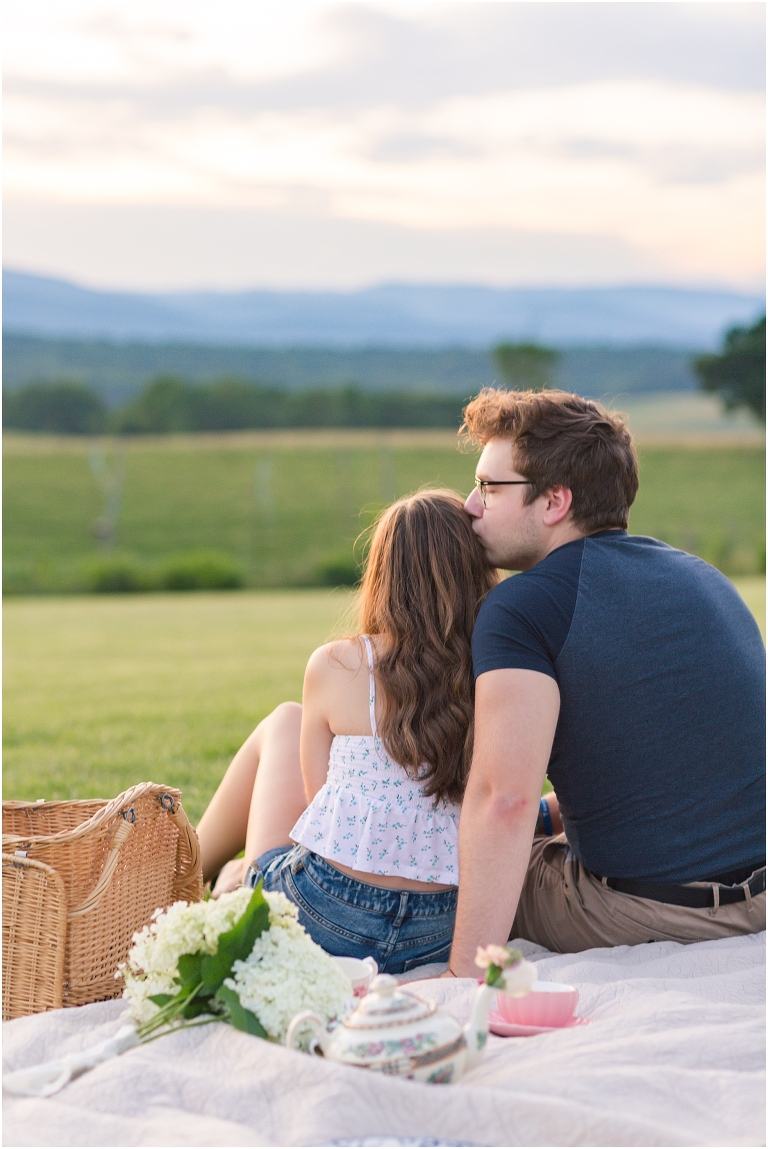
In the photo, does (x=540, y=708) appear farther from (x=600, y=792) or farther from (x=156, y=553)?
(x=156, y=553)

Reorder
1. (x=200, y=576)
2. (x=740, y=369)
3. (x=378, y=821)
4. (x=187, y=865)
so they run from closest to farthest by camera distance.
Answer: (x=378, y=821)
(x=187, y=865)
(x=200, y=576)
(x=740, y=369)

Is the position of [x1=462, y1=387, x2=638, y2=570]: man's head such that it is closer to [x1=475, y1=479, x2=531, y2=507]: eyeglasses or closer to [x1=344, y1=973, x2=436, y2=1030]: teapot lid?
[x1=475, y1=479, x2=531, y2=507]: eyeglasses

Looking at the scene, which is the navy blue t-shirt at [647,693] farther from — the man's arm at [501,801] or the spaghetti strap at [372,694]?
the spaghetti strap at [372,694]

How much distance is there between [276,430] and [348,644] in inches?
2426

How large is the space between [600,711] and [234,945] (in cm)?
93

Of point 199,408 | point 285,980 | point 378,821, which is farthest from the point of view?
point 199,408

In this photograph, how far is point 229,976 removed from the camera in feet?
6.26

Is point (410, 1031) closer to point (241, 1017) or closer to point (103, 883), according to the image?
point (241, 1017)

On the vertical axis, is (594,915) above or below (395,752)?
below

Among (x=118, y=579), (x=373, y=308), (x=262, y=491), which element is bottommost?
(x=118, y=579)

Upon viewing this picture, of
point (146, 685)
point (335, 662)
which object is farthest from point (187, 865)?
point (146, 685)

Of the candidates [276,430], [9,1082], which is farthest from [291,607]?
[276,430]

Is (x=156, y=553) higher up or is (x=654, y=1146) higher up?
(x=654, y=1146)

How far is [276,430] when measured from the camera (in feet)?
207
